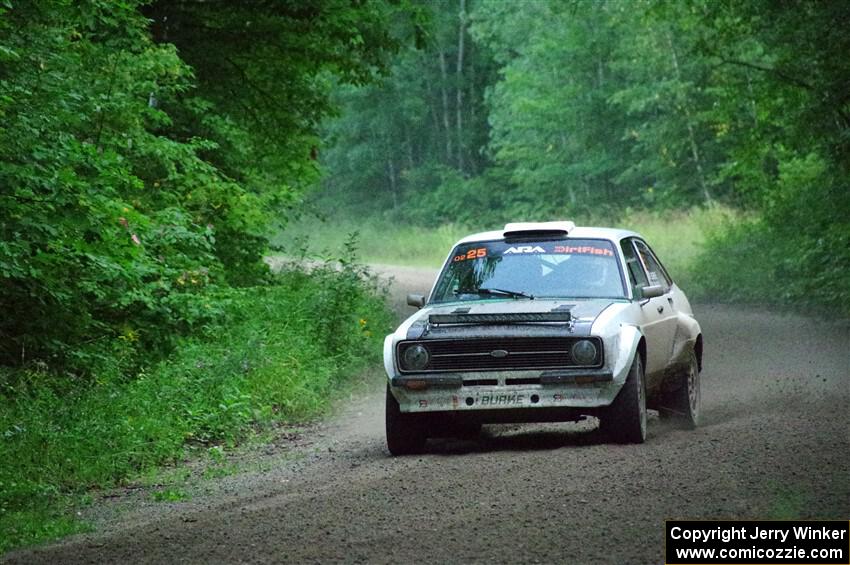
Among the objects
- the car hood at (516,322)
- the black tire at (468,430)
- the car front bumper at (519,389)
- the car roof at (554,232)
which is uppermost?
the car roof at (554,232)

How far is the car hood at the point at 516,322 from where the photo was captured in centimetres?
1059

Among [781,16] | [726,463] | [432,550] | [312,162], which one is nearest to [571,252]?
[726,463]

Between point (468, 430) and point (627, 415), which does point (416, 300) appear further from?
point (627, 415)

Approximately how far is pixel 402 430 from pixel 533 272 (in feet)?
6.12

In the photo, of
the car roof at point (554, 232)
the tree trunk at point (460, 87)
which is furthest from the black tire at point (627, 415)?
the tree trunk at point (460, 87)

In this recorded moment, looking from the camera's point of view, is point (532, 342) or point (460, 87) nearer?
point (532, 342)

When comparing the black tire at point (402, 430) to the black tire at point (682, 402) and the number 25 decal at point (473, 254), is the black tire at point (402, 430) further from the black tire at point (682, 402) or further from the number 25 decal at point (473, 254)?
the black tire at point (682, 402)

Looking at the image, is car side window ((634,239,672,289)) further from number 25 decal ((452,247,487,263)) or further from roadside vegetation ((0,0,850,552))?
roadside vegetation ((0,0,850,552))

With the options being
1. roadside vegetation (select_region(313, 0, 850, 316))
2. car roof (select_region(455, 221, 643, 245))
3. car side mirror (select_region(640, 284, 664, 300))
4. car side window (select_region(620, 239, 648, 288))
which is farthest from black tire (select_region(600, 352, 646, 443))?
roadside vegetation (select_region(313, 0, 850, 316))

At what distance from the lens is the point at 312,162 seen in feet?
75.0

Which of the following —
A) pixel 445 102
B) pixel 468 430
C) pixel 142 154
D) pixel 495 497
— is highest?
pixel 445 102

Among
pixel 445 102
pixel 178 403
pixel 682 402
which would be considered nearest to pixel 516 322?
pixel 682 402

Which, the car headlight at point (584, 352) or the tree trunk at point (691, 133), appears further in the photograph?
the tree trunk at point (691, 133)

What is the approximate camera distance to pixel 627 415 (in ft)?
34.8
